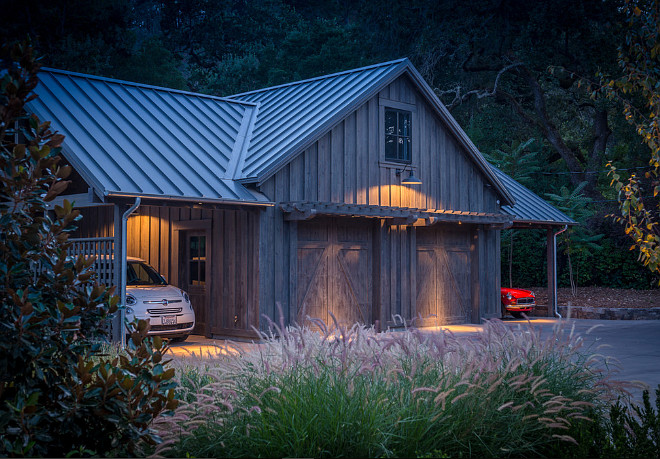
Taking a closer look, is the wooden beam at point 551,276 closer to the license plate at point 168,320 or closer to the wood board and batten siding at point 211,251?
the wood board and batten siding at point 211,251

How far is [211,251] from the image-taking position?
1725 cm

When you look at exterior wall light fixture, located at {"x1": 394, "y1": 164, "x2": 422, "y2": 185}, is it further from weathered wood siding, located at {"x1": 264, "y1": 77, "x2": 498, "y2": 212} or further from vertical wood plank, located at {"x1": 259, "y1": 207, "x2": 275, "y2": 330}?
vertical wood plank, located at {"x1": 259, "y1": 207, "x2": 275, "y2": 330}

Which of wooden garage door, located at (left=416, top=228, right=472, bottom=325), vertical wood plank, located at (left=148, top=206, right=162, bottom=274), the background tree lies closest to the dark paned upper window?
wooden garage door, located at (left=416, top=228, right=472, bottom=325)

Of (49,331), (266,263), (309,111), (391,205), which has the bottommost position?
(49,331)

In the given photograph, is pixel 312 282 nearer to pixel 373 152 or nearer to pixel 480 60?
pixel 373 152

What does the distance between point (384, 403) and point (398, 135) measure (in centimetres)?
1438

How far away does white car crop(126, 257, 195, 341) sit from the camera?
598 inches

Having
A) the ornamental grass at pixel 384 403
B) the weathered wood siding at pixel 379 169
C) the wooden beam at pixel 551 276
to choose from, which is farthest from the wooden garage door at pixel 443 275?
the ornamental grass at pixel 384 403

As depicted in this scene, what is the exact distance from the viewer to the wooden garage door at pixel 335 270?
17.5 meters

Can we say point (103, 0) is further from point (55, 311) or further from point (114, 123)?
point (55, 311)

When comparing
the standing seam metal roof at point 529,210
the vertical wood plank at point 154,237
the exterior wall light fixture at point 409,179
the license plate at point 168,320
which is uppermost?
the exterior wall light fixture at point 409,179

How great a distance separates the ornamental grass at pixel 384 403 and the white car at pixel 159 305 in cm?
856

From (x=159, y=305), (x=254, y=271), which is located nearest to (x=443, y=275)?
(x=254, y=271)

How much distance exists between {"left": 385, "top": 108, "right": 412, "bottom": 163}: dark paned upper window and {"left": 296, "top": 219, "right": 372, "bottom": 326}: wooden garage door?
195 cm
